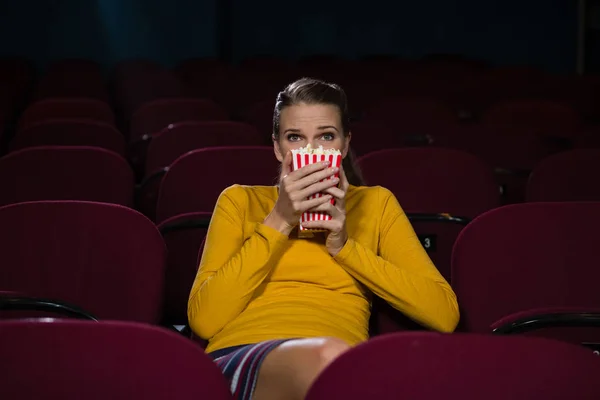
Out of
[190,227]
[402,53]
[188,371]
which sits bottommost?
[402,53]

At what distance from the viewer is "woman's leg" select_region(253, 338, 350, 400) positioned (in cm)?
183

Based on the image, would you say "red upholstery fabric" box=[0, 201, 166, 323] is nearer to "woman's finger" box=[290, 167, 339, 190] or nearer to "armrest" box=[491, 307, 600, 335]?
"woman's finger" box=[290, 167, 339, 190]

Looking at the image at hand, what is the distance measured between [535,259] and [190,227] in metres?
1.00

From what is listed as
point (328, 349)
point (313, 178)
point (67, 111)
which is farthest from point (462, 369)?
point (67, 111)

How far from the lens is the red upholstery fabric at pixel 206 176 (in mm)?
3389

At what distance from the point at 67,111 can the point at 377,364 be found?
4.35 meters

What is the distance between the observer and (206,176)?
11.2 feet

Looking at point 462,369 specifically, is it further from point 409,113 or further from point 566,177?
point 409,113

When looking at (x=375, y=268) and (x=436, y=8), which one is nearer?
(x=375, y=268)

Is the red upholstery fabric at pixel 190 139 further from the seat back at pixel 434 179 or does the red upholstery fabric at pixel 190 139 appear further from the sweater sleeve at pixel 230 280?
the sweater sleeve at pixel 230 280

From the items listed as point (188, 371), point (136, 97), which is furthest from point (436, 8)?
point (188, 371)

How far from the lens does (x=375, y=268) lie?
225 centimetres

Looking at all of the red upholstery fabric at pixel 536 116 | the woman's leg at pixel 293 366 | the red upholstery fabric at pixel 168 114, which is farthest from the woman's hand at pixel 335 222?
the red upholstery fabric at pixel 536 116

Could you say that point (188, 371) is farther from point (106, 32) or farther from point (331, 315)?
point (106, 32)
